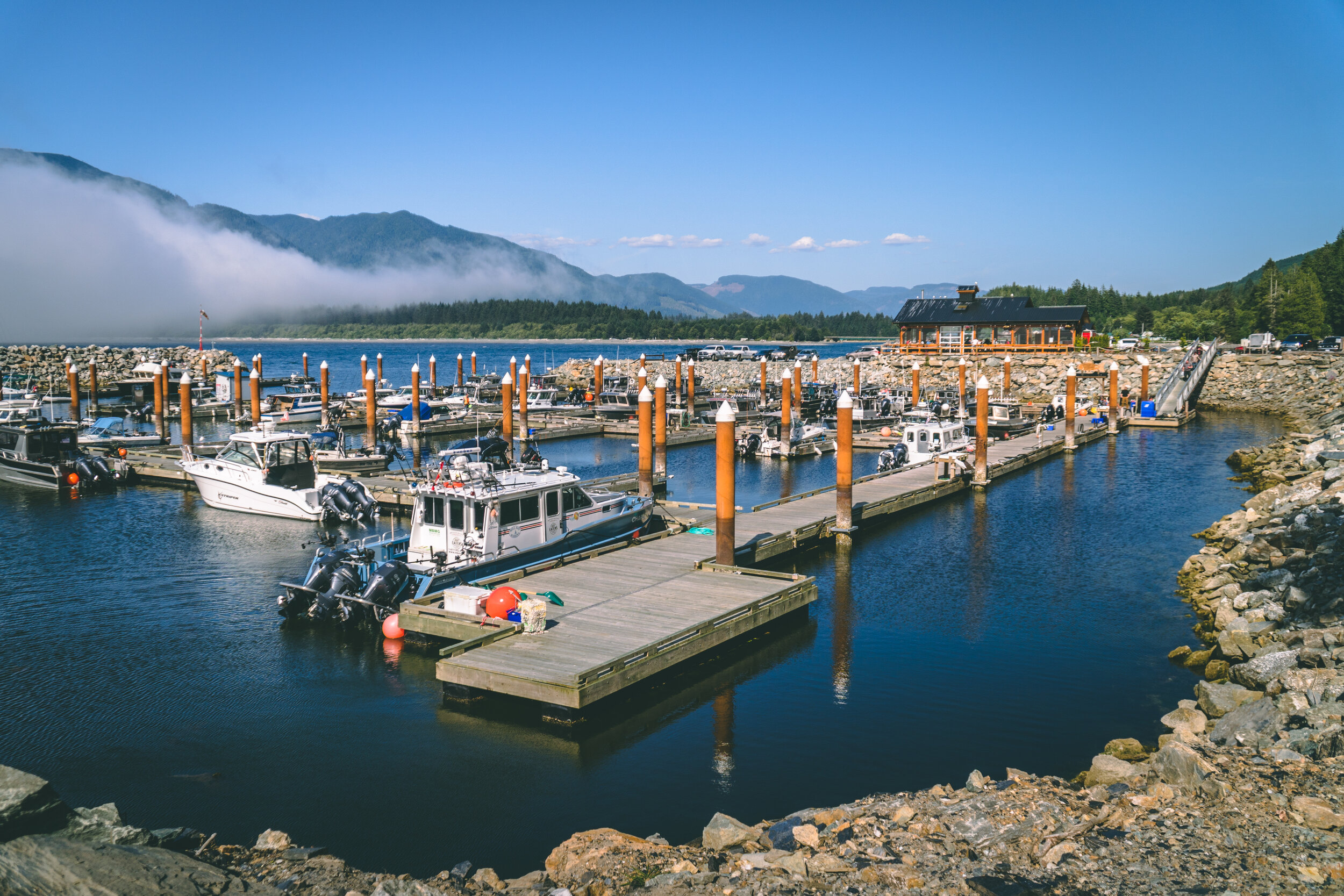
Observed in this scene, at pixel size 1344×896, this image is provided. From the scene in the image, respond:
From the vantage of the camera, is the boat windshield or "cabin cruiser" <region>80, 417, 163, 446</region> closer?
the boat windshield

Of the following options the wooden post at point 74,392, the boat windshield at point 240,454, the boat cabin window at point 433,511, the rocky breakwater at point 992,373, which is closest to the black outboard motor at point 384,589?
the boat cabin window at point 433,511

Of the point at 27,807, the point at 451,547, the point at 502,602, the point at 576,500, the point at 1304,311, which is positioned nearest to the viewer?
the point at 27,807

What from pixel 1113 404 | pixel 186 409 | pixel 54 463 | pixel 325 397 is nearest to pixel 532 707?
pixel 54 463

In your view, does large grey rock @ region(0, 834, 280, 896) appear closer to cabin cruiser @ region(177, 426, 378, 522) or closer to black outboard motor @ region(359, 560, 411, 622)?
black outboard motor @ region(359, 560, 411, 622)

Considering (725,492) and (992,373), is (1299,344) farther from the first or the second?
(725,492)

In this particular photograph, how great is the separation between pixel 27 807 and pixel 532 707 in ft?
22.8

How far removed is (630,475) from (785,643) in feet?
49.3

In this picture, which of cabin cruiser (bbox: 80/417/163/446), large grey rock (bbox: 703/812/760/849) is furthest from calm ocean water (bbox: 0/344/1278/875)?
cabin cruiser (bbox: 80/417/163/446)

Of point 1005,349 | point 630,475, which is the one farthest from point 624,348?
point 630,475

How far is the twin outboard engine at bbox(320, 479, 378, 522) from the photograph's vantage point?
28.8m

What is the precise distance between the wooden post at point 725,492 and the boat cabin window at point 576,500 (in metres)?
3.22

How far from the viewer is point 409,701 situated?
1537 cm

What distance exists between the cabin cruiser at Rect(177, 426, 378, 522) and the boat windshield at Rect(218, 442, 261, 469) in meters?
0.02

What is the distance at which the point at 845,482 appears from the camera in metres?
26.1
